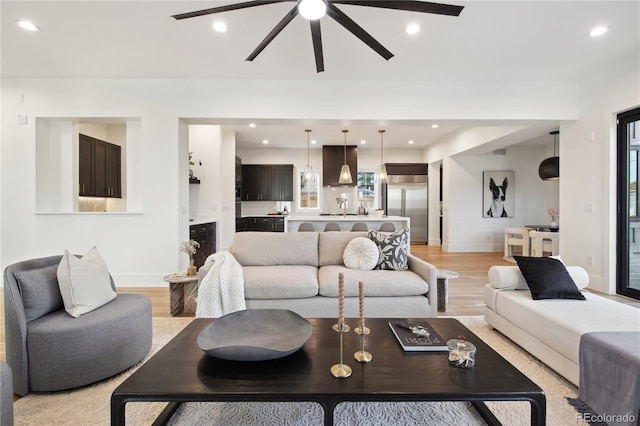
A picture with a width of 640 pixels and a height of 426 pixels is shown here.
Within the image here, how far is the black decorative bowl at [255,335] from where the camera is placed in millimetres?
1278

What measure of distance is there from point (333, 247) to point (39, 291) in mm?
2399

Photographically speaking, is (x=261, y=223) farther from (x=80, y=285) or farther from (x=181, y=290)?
(x=80, y=285)

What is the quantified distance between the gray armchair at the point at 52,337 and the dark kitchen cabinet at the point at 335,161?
6.30 metres

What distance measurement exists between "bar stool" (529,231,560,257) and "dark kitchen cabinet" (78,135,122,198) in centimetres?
829

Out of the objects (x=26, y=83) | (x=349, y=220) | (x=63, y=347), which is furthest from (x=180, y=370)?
(x=26, y=83)

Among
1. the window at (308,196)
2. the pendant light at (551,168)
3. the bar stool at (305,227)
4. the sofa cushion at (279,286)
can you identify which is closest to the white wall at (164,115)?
the pendant light at (551,168)

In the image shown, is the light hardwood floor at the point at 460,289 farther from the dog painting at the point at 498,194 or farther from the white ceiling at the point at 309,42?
the white ceiling at the point at 309,42

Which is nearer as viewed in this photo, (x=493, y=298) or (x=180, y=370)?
(x=180, y=370)

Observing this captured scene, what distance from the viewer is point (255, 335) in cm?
154

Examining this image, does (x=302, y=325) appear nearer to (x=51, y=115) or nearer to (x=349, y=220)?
(x=349, y=220)

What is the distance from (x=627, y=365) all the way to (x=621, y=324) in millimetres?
603

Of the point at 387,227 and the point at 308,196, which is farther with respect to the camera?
the point at 308,196

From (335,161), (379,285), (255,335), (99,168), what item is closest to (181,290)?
(255,335)

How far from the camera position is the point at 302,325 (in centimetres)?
162
